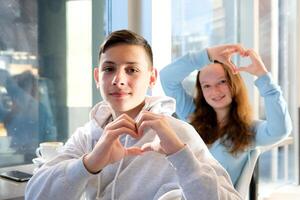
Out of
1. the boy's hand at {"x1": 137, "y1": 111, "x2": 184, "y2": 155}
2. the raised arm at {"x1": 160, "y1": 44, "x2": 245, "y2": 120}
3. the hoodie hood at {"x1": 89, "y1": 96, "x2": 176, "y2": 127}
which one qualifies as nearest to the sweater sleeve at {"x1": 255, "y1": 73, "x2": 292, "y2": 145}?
the raised arm at {"x1": 160, "y1": 44, "x2": 245, "y2": 120}

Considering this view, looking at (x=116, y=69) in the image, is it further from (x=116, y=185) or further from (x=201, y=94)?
(x=201, y=94)

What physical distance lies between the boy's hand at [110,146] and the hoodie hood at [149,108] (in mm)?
198

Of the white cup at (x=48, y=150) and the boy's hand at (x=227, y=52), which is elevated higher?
the boy's hand at (x=227, y=52)

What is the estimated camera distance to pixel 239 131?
1.66m

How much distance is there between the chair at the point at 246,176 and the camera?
154cm

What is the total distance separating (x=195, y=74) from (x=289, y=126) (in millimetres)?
525

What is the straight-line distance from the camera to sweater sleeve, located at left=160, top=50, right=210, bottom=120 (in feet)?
5.97

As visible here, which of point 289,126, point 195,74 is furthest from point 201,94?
point 289,126

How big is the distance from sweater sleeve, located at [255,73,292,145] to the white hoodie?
0.68 meters

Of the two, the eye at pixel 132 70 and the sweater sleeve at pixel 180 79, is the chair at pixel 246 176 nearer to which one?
the sweater sleeve at pixel 180 79

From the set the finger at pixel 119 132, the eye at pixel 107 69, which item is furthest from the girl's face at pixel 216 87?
the finger at pixel 119 132

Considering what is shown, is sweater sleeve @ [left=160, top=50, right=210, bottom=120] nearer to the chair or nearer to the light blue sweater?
the light blue sweater

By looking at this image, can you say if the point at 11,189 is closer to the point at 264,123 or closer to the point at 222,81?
the point at 222,81

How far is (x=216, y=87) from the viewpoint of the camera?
66.4 inches
